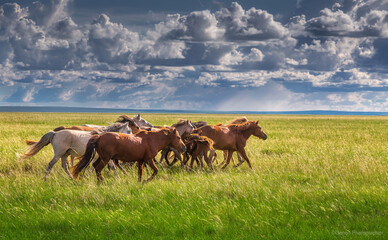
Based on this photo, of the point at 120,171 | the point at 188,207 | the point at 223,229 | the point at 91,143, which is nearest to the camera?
the point at 223,229

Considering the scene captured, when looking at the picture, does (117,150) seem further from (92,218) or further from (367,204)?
(367,204)

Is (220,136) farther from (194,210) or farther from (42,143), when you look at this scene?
(42,143)

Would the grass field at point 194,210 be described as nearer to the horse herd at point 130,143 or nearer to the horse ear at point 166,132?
the horse herd at point 130,143

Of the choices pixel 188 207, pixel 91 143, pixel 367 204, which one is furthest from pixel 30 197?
pixel 367 204

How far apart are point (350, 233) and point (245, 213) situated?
1.89 metres

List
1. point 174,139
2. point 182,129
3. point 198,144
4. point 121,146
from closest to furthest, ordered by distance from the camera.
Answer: point 121,146
point 174,139
point 198,144
point 182,129

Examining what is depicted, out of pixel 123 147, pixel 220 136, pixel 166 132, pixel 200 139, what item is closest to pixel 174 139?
pixel 166 132

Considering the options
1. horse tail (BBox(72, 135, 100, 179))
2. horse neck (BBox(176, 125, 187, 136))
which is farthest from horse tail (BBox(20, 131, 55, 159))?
horse neck (BBox(176, 125, 187, 136))

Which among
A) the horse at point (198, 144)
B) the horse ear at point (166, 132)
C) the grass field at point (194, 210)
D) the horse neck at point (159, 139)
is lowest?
the grass field at point (194, 210)

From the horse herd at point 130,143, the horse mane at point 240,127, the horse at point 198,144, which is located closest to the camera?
the horse herd at point 130,143

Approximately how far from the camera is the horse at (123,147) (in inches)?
358

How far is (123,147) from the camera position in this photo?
9242 millimetres

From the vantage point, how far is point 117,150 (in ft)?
30.2

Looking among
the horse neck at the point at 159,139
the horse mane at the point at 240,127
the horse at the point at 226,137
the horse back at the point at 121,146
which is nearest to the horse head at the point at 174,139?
the horse neck at the point at 159,139
